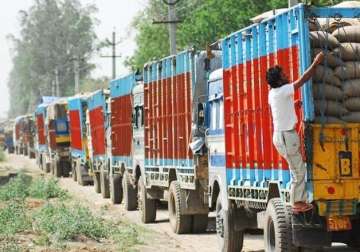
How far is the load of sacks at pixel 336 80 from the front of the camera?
1026cm

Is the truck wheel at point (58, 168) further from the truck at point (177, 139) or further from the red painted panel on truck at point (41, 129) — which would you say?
the truck at point (177, 139)

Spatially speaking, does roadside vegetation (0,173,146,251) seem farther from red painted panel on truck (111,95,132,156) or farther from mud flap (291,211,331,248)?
mud flap (291,211,331,248)

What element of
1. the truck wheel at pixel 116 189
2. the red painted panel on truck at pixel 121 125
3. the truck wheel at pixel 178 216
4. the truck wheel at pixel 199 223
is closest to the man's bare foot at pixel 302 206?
the truck wheel at pixel 178 216

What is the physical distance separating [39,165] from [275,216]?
43.1m

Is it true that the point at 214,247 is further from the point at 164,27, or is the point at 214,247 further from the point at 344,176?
the point at 164,27

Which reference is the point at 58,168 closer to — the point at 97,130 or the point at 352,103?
the point at 97,130

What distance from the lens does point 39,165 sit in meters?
53.0

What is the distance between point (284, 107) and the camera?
33.6 feet

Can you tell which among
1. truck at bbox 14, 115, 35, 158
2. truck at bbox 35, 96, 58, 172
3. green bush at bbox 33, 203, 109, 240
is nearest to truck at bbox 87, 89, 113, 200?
green bush at bbox 33, 203, 109, 240

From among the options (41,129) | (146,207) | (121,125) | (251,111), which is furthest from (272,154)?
(41,129)

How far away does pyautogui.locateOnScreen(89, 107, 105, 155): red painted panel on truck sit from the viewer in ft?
90.7

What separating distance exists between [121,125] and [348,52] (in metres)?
13.3

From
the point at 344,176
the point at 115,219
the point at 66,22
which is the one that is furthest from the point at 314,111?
the point at 66,22

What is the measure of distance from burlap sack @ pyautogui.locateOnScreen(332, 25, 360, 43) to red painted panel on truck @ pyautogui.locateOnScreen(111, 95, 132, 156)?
11722 millimetres
